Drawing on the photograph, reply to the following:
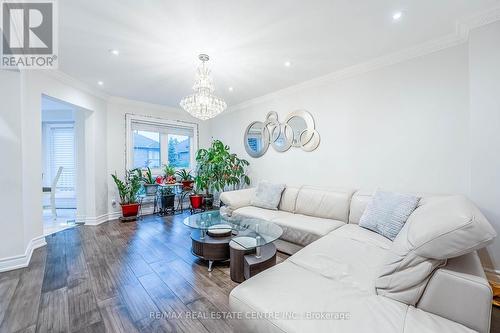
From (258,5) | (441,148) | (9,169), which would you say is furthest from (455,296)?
(9,169)

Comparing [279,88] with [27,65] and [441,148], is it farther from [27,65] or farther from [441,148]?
[27,65]

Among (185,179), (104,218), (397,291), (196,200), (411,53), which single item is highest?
(411,53)

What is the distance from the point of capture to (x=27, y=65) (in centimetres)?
254

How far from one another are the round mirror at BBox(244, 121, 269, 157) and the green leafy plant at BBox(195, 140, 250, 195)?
13.3 inches

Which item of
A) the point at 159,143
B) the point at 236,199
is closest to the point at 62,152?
the point at 159,143

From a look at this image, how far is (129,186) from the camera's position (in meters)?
4.39

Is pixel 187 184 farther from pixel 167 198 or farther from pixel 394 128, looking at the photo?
pixel 394 128

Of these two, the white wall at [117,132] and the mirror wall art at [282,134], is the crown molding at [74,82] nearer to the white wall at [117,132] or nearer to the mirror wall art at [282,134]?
the white wall at [117,132]

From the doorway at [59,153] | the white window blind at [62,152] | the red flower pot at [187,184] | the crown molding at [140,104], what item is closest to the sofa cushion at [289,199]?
the red flower pot at [187,184]

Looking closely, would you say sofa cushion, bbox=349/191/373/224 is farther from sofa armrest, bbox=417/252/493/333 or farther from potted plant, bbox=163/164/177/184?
potted plant, bbox=163/164/177/184

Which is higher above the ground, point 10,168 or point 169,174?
point 10,168

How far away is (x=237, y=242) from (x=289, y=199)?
147 centimetres

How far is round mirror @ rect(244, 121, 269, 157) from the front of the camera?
433 centimetres

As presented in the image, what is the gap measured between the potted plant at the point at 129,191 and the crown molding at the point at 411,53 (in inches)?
139
